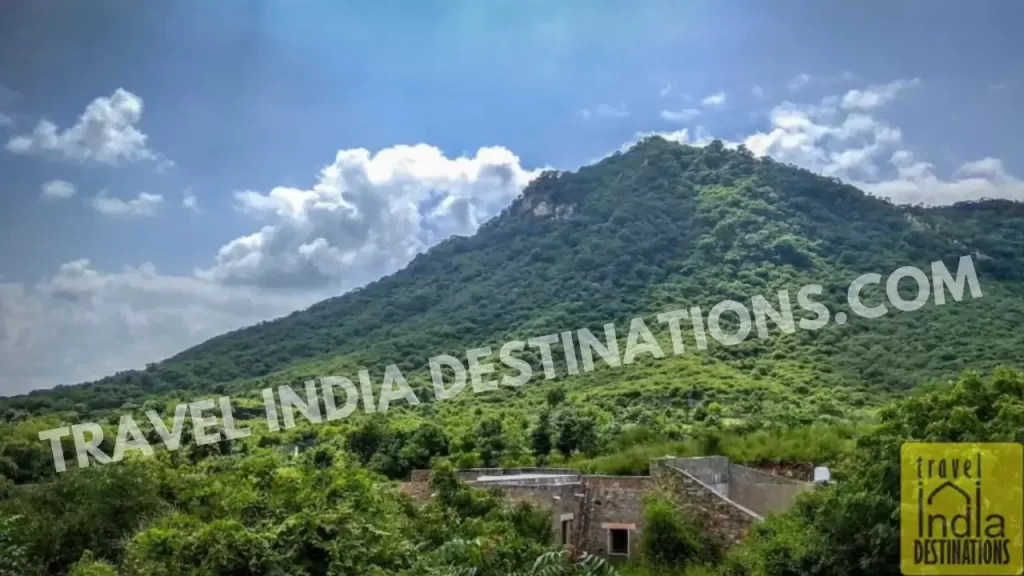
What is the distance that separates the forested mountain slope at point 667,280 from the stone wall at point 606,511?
22740 millimetres

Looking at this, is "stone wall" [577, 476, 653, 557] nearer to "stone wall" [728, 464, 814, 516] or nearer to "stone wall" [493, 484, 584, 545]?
"stone wall" [493, 484, 584, 545]

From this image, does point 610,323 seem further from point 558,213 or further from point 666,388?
Answer: point 558,213

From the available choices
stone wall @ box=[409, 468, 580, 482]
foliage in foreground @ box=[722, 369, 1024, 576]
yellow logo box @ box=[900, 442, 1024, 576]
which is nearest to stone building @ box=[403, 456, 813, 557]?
stone wall @ box=[409, 468, 580, 482]

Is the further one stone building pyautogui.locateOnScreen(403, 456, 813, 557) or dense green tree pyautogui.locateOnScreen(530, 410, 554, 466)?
dense green tree pyautogui.locateOnScreen(530, 410, 554, 466)

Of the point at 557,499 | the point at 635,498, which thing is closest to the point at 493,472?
the point at 557,499

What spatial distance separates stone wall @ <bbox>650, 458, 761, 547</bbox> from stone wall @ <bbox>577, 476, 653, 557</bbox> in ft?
2.29

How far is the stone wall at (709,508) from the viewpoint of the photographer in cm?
1445

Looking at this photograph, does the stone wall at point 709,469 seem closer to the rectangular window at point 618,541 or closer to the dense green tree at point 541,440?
the rectangular window at point 618,541

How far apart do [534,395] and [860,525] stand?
3076cm

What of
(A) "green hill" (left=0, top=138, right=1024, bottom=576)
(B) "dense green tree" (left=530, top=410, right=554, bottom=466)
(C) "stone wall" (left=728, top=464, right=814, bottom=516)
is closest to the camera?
(A) "green hill" (left=0, top=138, right=1024, bottom=576)

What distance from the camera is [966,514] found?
809 centimetres

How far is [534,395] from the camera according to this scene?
131ft

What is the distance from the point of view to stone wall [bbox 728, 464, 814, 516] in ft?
53.4

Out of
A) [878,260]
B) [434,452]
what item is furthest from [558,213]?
[434,452]
